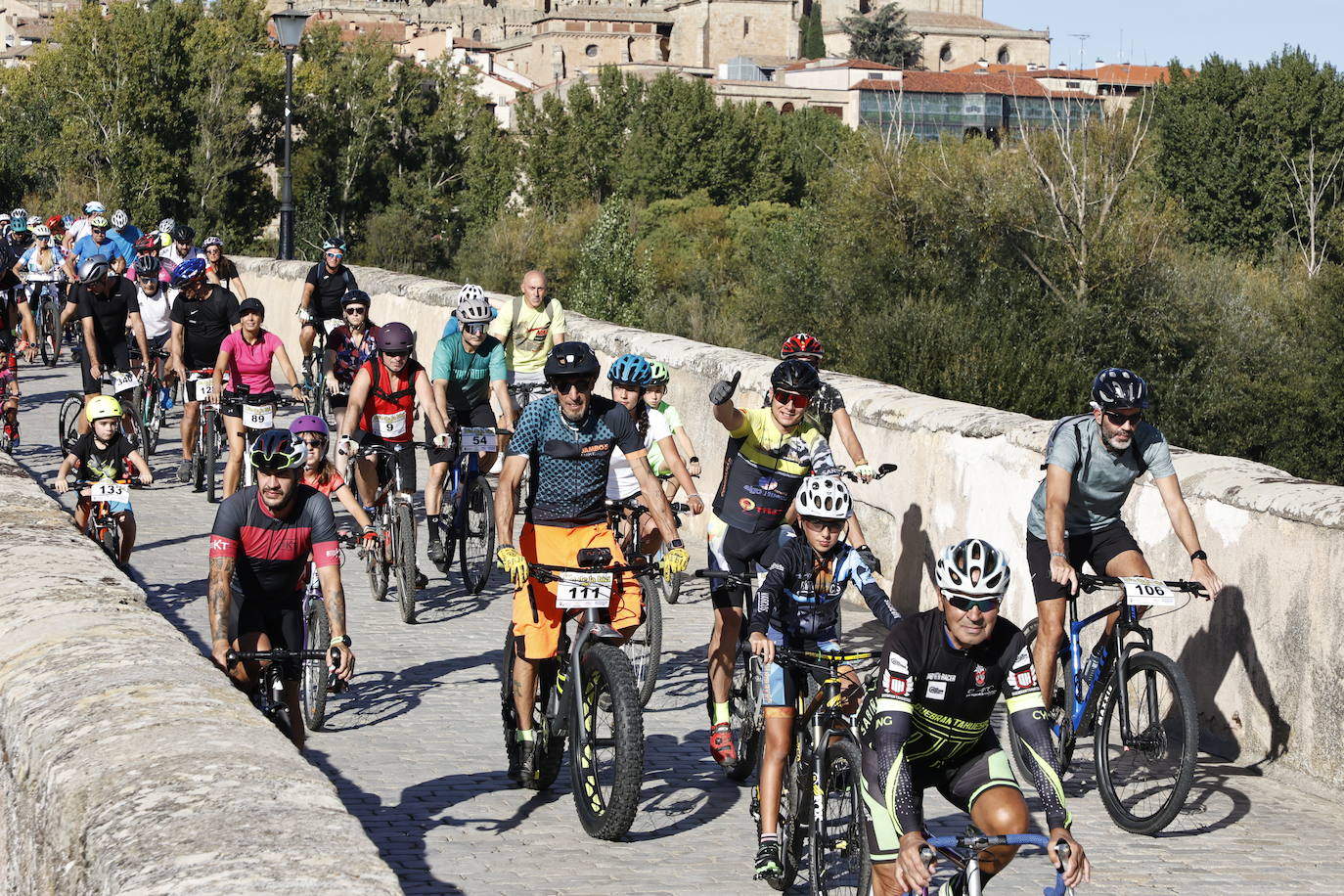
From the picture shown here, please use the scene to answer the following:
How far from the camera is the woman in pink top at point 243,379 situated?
13.4 m

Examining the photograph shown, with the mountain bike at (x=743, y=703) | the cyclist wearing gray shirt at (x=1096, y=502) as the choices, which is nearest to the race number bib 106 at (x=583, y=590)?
the mountain bike at (x=743, y=703)

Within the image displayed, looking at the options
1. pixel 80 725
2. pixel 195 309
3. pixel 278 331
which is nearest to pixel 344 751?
pixel 80 725

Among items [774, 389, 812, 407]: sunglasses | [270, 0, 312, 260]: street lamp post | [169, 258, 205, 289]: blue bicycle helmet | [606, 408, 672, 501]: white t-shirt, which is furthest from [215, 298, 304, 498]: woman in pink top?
[270, 0, 312, 260]: street lamp post

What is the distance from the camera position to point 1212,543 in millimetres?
8664

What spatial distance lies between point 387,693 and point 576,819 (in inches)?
92.5

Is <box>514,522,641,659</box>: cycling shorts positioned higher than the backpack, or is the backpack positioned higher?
the backpack

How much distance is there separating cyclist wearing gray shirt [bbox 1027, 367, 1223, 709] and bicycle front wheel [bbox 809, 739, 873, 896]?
2117 millimetres

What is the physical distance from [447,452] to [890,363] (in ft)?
37.5

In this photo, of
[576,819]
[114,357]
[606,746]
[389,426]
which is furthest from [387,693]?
[114,357]

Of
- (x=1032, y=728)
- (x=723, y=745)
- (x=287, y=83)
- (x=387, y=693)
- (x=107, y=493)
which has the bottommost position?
(x=387, y=693)

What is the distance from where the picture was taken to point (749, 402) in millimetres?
13516

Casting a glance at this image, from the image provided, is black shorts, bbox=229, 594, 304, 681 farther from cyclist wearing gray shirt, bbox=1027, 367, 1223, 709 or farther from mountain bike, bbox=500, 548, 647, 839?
cyclist wearing gray shirt, bbox=1027, 367, 1223, 709

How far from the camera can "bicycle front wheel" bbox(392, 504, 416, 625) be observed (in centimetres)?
1099

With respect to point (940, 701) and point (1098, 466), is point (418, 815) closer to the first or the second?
point (940, 701)
